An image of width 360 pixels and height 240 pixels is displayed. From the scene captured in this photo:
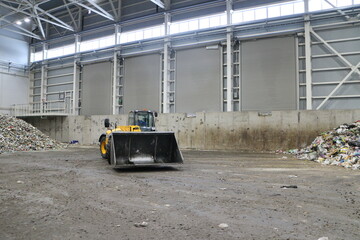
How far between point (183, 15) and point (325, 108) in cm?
1118

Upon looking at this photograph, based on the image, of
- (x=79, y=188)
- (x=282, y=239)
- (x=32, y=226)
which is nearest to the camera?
(x=282, y=239)

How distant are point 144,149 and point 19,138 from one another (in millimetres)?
10859

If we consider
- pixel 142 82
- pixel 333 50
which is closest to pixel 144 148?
pixel 333 50

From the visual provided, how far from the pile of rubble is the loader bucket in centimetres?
878

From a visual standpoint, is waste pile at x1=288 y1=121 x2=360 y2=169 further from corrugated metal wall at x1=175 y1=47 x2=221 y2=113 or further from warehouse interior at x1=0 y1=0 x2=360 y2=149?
corrugated metal wall at x1=175 y1=47 x2=221 y2=113

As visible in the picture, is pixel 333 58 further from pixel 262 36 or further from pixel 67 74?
pixel 67 74

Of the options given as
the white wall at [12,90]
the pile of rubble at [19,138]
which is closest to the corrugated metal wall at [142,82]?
the pile of rubble at [19,138]

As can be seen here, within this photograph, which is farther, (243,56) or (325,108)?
(243,56)

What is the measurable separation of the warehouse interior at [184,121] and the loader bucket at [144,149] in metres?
0.03

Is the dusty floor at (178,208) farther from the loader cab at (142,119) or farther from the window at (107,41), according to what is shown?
the window at (107,41)

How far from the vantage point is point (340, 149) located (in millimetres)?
9930

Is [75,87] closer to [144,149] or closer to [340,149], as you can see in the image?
[144,149]

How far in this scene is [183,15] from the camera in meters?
19.2

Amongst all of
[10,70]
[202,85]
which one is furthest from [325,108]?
[10,70]
